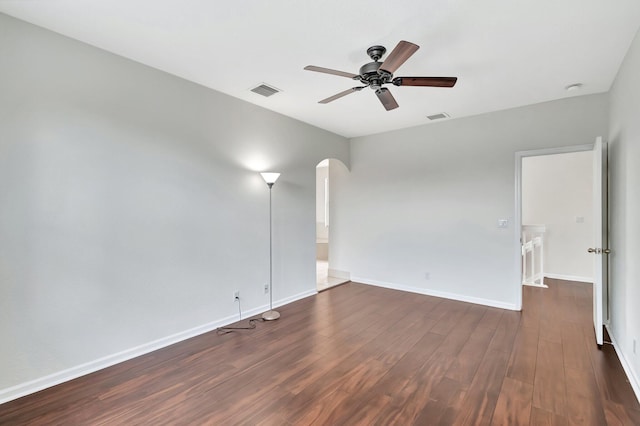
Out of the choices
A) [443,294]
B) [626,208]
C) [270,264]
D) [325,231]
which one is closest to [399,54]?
[626,208]

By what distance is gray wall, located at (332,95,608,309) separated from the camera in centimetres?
404

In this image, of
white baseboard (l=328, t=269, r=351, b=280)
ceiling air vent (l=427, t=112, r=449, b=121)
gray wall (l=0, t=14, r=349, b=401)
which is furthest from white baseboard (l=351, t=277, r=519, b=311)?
ceiling air vent (l=427, t=112, r=449, b=121)

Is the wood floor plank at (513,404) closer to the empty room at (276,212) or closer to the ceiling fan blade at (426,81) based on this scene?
the empty room at (276,212)

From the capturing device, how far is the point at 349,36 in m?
2.41

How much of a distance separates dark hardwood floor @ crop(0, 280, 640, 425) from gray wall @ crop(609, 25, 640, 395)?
404 millimetres

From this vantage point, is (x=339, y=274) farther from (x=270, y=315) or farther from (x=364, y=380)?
(x=364, y=380)

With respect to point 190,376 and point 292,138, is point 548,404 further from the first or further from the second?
point 292,138

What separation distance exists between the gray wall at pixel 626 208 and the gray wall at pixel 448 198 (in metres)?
0.72

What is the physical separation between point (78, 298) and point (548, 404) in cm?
375

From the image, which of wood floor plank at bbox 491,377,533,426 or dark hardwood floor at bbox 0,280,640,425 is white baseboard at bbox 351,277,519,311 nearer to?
dark hardwood floor at bbox 0,280,640,425

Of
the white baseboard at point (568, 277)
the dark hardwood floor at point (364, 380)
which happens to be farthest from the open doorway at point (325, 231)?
the white baseboard at point (568, 277)

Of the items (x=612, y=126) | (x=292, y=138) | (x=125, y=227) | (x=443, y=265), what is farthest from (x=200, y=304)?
(x=612, y=126)

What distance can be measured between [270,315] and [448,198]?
3204 mm

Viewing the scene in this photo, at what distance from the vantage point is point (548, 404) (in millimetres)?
2178
